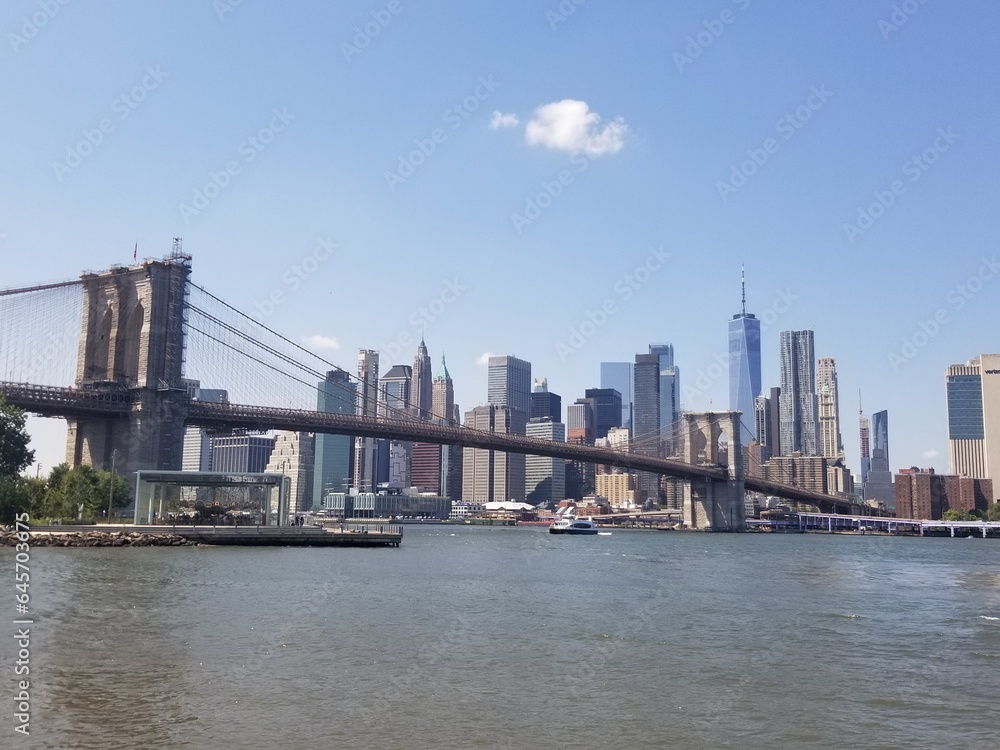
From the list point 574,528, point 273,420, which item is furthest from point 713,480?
point 273,420

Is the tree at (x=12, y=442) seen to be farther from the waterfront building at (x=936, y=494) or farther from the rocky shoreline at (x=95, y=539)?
the waterfront building at (x=936, y=494)

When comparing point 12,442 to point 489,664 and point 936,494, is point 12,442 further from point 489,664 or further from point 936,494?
point 936,494

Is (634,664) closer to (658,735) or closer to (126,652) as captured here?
(658,735)

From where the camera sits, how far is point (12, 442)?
212 feet

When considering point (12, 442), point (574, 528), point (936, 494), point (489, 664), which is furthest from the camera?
point (936, 494)

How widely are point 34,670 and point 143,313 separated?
221ft

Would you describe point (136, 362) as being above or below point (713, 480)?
above

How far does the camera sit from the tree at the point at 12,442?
64.1 metres

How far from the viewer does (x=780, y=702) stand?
55.0ft

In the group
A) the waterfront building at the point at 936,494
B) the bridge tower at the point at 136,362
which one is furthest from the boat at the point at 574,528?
the waterfront building at the point at 936,494

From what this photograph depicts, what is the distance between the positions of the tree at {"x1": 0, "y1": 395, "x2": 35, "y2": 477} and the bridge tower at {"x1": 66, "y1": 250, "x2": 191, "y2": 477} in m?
7.62

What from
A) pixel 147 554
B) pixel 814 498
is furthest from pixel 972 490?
pixel 147 554

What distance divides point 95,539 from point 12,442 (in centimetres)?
1792

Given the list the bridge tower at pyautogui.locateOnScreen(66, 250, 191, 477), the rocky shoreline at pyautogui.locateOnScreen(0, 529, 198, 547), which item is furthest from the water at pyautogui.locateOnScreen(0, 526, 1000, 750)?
the bridge tower at pyautogui.locateOnScreen(66, 250, 191, 477)
